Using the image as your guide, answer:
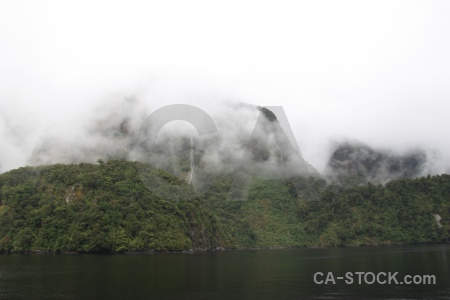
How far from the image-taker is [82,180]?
109500mm

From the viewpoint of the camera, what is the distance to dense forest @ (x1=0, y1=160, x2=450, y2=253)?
97812 mm

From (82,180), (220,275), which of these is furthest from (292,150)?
(220,275)

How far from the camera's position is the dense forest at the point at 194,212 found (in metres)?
97.8

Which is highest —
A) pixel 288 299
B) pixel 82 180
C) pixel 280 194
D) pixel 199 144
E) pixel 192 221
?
pixel 199 144

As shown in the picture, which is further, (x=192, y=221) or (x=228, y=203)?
(x=228, y=203)

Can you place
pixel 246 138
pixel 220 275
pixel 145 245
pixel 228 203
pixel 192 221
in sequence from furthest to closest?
pixel 246 138 → pixel 228 203 → pixel 192 221 → pixel 145 245 → pixel 220 275

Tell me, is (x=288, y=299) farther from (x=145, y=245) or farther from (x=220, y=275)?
(x=145, y=245)

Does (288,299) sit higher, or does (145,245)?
(145,245)

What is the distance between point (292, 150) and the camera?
18138 centimetres

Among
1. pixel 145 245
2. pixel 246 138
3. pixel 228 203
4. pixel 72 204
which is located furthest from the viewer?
pixel 246 138

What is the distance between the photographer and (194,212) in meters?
117

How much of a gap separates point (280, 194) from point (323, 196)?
21427mm

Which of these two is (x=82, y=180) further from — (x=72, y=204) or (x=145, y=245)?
(x=145, y=245)

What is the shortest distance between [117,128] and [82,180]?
70.9 metres
